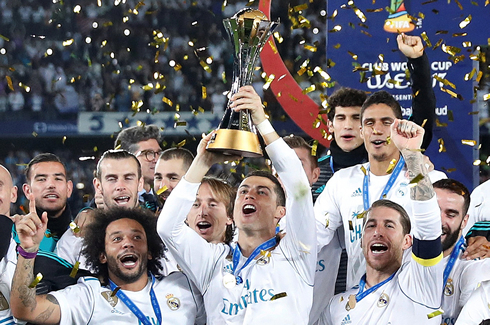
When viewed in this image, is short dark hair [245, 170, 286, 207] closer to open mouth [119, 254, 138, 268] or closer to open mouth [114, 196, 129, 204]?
open mouth [119, 254, 138, 268]

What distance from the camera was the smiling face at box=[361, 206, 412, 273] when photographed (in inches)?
133

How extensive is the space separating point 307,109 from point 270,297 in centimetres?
330

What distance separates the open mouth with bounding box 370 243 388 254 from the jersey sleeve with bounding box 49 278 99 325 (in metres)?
1.38

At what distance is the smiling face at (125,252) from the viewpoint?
3.45m

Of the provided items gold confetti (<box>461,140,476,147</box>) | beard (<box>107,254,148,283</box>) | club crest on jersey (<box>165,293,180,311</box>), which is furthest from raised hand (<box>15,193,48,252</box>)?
gold confetti (<box>461,140,476,147</box>)

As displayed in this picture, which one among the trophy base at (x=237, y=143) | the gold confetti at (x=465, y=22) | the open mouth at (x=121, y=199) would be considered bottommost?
the open mouth at (x=121, y=199)

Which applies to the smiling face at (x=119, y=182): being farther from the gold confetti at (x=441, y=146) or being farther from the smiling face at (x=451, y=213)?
the gold confetti at (x=441, y=146)

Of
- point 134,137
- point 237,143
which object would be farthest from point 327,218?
point 134,137

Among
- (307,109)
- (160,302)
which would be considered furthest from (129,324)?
(307,109)

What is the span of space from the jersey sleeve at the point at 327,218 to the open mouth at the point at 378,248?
440 mm

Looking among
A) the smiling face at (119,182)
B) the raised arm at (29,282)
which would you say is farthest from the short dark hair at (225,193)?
the raised arm at (29,282)

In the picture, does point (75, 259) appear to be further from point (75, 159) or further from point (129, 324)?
point (75, 159)

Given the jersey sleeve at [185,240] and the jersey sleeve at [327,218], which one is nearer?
the jersey sleeve at [185,240]

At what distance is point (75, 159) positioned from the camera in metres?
11.4
